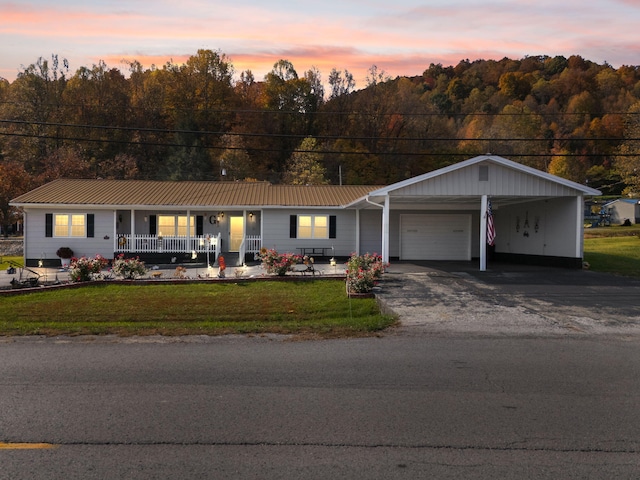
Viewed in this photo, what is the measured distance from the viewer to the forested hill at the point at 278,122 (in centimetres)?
4988

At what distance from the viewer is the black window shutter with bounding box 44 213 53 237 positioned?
995 inches

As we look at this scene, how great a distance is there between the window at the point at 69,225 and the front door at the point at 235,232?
7000 millimetres

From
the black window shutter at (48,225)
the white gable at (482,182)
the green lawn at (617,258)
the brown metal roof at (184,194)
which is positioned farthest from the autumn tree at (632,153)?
the black window shutter at (48,225)

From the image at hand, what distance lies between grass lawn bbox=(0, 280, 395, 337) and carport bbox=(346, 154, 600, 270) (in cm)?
528

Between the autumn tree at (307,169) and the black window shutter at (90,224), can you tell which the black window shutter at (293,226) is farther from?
the autumn tree at (307,169)

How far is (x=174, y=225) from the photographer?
89.9 feet

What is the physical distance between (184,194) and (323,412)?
78.2 ft

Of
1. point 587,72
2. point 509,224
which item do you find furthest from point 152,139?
point 587,72

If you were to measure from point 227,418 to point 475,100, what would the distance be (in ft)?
212

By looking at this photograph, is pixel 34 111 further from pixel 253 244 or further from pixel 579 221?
pixel 579 221

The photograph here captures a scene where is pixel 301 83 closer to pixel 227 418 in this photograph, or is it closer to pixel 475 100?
pixel 475 100

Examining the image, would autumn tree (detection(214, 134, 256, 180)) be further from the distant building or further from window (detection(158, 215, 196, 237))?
the distant building

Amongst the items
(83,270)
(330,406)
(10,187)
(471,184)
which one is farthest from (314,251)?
(10,187)

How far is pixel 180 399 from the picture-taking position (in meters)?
5.62
